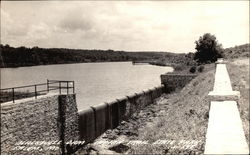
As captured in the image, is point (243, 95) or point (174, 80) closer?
point (243, 95)

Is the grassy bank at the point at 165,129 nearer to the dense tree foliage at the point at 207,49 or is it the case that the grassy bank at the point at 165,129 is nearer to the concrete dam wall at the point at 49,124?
the concrete dam wall at the point at 49,124

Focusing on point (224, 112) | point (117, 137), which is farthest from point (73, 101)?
point (224, 112)

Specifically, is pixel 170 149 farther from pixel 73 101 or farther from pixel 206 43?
pixel 206 43

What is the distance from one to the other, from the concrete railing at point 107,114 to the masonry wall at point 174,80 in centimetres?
606

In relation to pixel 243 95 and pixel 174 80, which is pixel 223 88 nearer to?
pixel 243 95

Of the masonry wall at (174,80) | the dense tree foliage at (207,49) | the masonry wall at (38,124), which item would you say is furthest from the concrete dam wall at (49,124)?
the dense tree foliage at (207,49)

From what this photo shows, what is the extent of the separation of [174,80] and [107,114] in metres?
18.5

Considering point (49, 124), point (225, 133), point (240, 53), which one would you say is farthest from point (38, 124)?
point (240, 53)

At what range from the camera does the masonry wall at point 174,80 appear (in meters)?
42.0

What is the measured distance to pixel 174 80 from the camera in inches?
1699

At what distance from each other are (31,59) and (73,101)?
11159cm

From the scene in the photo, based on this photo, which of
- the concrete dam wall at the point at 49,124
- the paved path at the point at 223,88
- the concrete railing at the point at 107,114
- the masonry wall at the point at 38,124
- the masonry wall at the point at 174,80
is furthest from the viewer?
the masonry wall at the point at 174,80

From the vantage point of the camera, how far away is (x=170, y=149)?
41.4ft

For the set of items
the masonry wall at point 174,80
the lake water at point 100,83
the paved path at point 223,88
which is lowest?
the lake water at point 100,83
